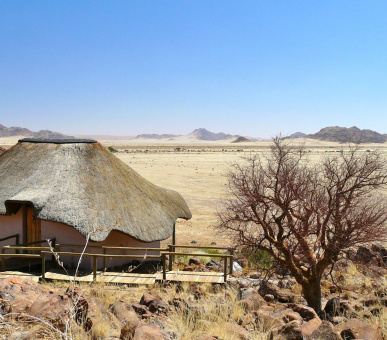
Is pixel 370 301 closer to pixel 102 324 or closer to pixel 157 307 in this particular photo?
pixel 157 307

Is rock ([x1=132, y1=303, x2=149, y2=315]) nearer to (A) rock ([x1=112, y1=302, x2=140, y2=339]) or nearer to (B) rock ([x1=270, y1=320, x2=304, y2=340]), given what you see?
(A) rock ([x1=112, y1=302, x2=140, y2=339])

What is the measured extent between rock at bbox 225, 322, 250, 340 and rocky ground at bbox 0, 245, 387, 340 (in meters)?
0.02

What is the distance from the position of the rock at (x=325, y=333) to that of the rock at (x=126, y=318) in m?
2.73

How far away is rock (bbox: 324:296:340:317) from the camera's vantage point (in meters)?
10.0

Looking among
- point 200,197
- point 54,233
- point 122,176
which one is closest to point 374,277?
A: point 122,176

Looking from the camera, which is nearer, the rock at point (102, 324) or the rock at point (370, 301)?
the rock at point (102, 324)

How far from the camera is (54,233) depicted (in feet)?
46.1

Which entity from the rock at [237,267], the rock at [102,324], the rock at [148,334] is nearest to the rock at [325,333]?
the rock at [148,334]

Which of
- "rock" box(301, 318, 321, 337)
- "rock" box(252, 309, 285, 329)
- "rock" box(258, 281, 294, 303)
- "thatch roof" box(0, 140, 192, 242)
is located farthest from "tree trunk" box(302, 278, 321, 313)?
"thatch roof" box(0, 140, 192, 242)

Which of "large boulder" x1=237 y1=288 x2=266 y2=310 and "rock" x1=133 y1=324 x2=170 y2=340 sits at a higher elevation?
"rock" x1=133 y1=324 x2=170 y2=340

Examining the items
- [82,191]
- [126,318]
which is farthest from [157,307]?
[82,191]

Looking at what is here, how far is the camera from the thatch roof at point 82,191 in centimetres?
1334

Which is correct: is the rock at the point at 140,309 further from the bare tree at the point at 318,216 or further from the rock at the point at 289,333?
the bare tree at the point at 318,216

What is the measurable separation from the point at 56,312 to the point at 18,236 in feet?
31.2
